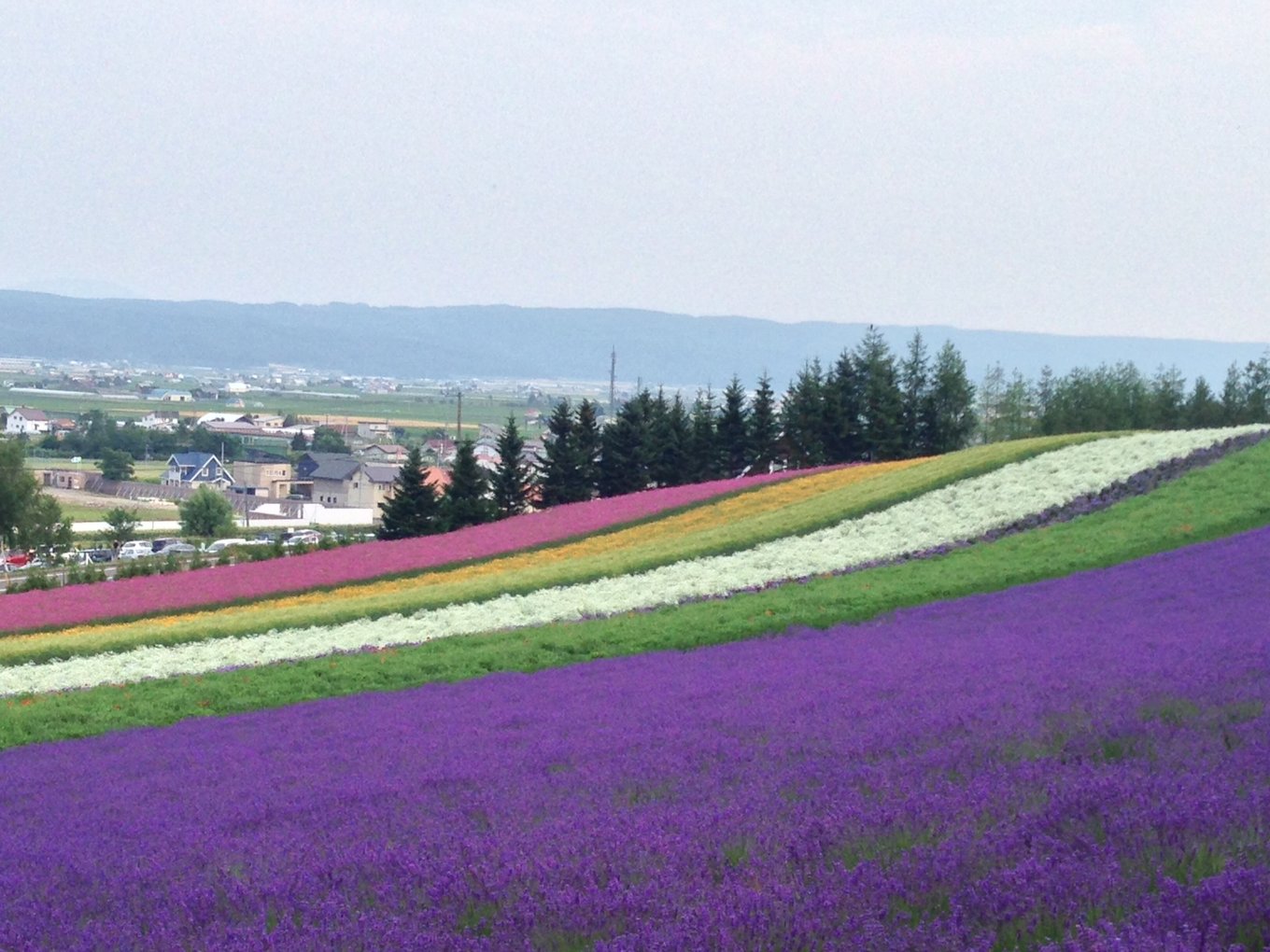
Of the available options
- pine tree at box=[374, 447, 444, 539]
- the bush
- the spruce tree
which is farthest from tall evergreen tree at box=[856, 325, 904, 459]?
the bush

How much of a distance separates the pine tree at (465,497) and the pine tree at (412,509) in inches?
28.8

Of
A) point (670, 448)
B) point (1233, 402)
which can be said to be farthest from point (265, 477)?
point (1233, 402)

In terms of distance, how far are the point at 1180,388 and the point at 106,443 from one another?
158673mm

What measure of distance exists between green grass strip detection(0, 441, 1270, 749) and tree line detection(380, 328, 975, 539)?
4284cm

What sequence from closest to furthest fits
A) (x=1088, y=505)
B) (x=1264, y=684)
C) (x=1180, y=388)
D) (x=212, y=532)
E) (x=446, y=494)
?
(x=1264, y=684) → (x=1088, y=505) → (x=446, y=494) → (x=1180, y=388) → (x=212, y=532)

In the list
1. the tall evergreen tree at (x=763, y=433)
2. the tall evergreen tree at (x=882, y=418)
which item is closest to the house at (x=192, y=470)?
the tall evergreen tree at (x=763, y=433)

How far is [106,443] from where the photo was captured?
19562 cm

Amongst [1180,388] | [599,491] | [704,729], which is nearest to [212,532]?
[599,491]

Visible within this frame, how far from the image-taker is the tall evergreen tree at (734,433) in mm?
77438

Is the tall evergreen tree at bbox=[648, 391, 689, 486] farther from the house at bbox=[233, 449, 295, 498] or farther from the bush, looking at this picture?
the house at bbox=[233, 449, 295, 498]

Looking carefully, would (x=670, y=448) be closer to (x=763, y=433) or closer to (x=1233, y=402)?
(x=763, y=433)

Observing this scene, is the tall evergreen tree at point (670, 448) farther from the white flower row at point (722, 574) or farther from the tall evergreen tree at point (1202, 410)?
the white flower row at point (722, 574)

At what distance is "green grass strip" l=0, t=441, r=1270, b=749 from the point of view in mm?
19281

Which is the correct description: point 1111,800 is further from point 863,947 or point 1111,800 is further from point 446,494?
point 446,494
